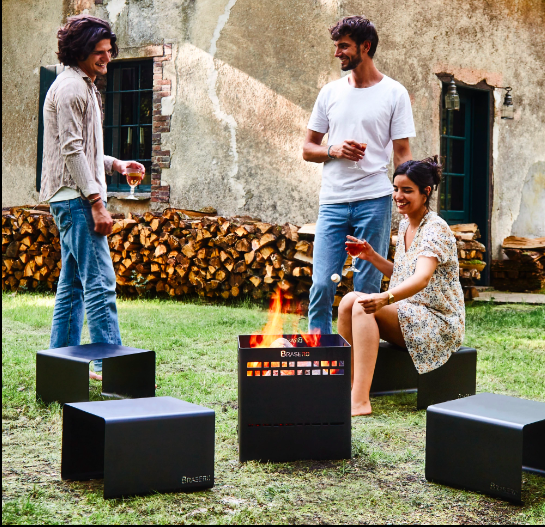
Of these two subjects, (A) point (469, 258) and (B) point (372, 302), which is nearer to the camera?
(B) point (372, 302)

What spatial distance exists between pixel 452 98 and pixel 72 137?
5.76 metres

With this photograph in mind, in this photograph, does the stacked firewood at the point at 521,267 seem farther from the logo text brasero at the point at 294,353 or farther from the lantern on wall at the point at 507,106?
the logo text brasero at the point at 294,353

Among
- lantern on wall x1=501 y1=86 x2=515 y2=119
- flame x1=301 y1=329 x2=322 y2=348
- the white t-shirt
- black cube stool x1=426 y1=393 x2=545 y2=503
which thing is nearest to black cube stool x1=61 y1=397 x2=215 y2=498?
flame x1=301 y1=329 x2=322 y2=348

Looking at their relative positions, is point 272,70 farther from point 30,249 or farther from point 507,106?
point 30,249

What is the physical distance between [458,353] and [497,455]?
125cm

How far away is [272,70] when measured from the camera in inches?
320

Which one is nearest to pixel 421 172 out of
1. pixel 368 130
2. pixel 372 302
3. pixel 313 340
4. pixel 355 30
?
pixel 368 130

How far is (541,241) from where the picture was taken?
9375 mm

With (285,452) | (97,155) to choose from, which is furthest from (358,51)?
(285,452)

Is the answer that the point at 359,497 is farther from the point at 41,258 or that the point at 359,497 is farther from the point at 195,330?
the point at 41,258

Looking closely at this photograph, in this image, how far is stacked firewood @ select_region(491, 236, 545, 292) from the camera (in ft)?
30.4

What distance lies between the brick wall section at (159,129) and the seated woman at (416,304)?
5585 millimetres

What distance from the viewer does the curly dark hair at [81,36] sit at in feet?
12.7

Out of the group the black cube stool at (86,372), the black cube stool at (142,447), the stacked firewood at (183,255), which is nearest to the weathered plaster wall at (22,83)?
the stacked firewood at (183,255)
